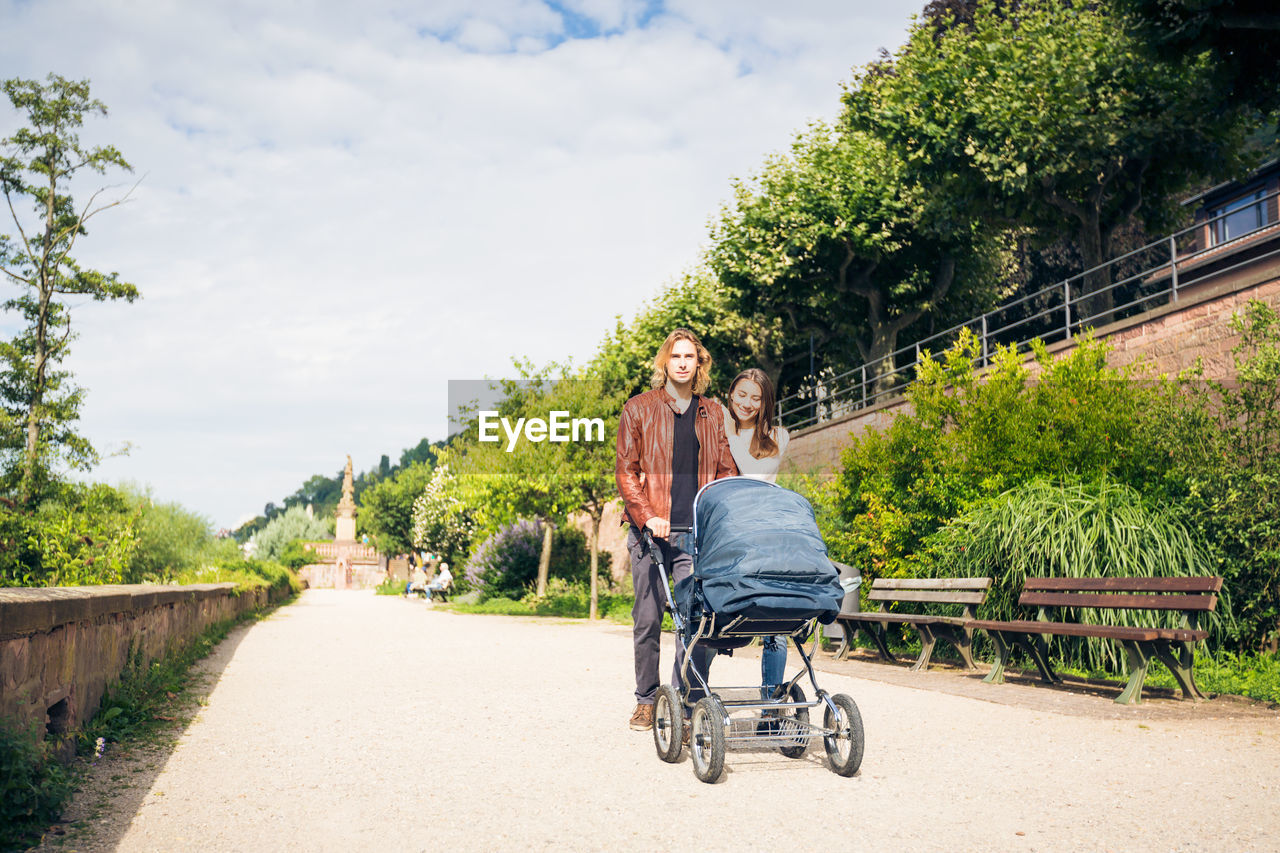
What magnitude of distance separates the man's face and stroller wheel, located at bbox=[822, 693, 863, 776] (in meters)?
1.93

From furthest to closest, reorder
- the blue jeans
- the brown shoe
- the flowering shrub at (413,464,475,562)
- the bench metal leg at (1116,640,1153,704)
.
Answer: the flowering shrub at (413,464,475,562) → the bench metal leg at (1116,640,1153,704) → the brown shoe → the blue jeans

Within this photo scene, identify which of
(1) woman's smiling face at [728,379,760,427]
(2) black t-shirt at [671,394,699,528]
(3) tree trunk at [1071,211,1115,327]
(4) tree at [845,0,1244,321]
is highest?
(4) tree at [845,0,1244,321]

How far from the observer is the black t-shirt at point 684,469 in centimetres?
541

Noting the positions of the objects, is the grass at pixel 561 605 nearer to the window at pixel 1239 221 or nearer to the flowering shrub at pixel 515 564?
the flowering shrub at pixel 515 564

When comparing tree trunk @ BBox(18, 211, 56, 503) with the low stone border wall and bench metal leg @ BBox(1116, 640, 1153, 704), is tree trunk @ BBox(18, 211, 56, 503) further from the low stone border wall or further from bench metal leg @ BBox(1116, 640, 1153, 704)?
bench metal leg @ BBox(1116, 640, 1153, 704)

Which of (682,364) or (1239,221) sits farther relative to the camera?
(1239,221)

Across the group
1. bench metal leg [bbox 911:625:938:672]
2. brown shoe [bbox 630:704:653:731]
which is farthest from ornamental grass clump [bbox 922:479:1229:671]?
brown shoe [bbox 630:704:653:731]

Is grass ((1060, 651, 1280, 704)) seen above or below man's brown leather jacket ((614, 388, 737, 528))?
below

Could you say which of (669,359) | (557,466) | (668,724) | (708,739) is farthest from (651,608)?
(557,466)

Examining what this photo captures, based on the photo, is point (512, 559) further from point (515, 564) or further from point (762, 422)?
point (762, 422)

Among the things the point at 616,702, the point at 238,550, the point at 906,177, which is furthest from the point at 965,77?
the point at 238,550

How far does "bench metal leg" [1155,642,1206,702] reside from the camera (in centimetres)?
677

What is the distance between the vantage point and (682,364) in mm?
5488

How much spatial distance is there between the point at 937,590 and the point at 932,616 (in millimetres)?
400
